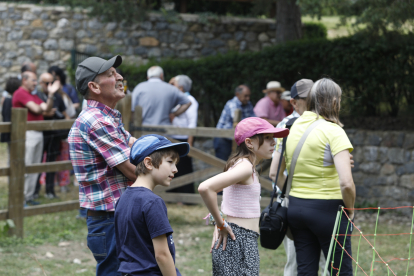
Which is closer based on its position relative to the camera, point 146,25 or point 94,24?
point 146,25

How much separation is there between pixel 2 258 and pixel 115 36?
7724 mm

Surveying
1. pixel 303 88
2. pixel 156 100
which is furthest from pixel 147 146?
pixel 156 100

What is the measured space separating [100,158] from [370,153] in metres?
5.78

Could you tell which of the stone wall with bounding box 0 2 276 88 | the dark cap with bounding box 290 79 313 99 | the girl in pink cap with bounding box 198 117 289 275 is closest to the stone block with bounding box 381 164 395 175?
the dark cap with bounding box 290 79 313 99

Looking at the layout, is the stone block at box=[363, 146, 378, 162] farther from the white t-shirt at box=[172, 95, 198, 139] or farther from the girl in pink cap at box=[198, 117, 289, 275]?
the girl in pink cap at box=[198, 117, 289, 275]

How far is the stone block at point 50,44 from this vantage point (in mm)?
11633

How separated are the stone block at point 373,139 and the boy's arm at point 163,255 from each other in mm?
5961

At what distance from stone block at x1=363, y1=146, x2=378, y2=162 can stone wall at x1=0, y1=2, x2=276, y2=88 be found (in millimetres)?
4532

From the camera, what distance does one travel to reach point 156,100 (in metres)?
6.80

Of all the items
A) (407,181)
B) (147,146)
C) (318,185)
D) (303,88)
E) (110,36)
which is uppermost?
(110,36)

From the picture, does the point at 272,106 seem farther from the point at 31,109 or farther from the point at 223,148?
the point at 31,109

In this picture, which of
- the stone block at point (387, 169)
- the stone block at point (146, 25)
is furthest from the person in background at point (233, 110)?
the stone block at point (146, 25)

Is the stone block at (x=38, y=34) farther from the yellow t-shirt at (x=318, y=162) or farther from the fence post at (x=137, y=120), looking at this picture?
the yellow t-shirt at (x=318, y=162)

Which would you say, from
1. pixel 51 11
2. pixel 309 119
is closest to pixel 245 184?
pixel 309 119
